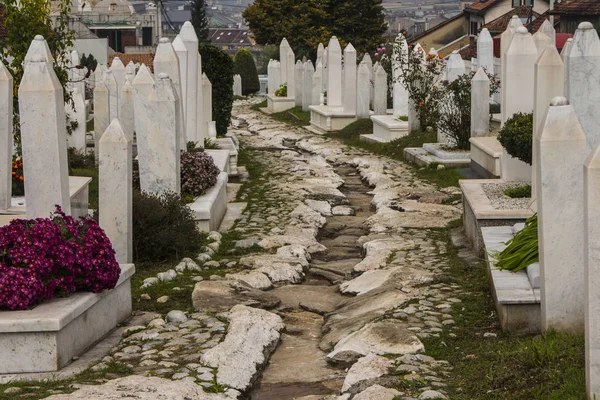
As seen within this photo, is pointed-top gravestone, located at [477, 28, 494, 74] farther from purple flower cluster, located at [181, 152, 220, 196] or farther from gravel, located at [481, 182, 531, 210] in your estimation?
gravel, located at [481, 182, 531, 210]

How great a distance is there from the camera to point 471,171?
54.8 ft

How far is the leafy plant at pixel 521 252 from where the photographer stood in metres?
8.67

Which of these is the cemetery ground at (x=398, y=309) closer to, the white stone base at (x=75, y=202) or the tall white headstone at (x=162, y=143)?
the tall white headstone at (x=162, y=143)

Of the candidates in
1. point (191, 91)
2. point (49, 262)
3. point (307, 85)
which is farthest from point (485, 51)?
point (49, 262)

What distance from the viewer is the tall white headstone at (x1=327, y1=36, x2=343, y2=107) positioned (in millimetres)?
27406

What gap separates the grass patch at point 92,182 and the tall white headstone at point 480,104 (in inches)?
233

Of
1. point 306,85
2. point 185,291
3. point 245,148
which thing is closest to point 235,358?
point 185,291

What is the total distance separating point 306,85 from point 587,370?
2559 cm

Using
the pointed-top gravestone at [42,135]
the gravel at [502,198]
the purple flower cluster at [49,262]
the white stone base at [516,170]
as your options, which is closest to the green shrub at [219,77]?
the white stone base at [516,170]

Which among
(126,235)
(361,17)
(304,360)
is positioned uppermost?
(361,17)

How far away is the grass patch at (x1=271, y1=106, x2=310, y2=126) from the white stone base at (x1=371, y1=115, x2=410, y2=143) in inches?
246

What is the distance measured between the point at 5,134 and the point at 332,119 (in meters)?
15.3

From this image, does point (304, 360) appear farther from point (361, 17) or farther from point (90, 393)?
point (361, 17)

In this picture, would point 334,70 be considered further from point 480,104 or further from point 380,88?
point 480,104
